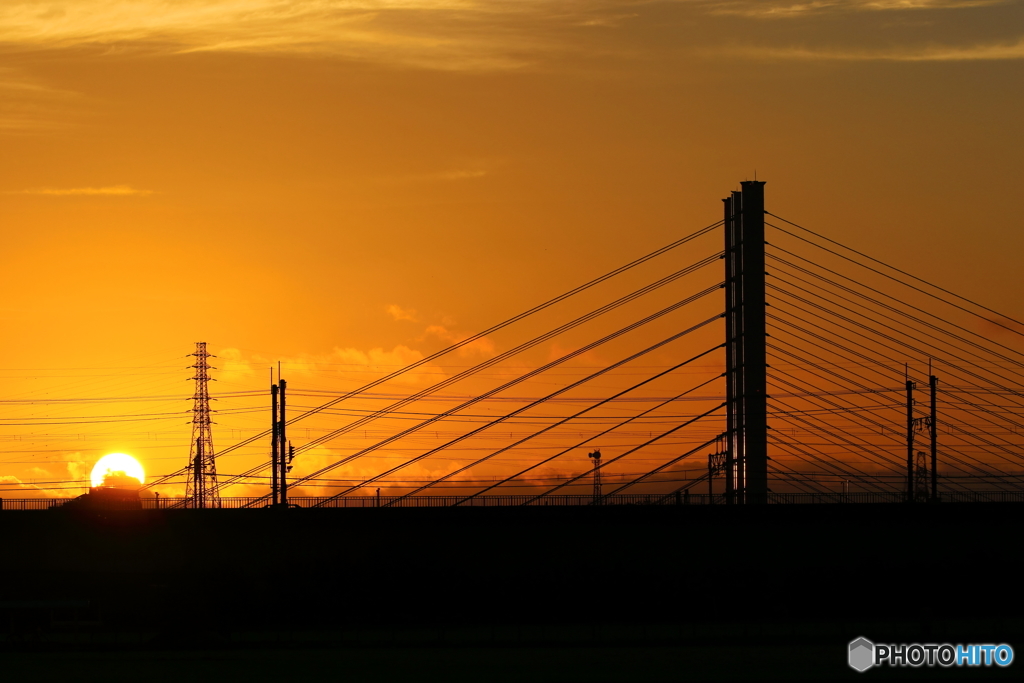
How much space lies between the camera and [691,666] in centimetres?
4403

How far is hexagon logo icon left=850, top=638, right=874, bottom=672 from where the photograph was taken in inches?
1757

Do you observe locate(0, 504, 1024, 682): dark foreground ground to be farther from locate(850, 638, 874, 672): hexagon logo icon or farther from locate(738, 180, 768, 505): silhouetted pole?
locate(850, 638, 874, 672): hexagon logo icon

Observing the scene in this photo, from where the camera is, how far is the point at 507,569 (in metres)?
68.4

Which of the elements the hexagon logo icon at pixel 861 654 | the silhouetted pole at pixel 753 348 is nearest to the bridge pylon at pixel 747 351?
the silhouetted pole at pixel 753 348

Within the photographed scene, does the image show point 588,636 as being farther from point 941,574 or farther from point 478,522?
point 941,574

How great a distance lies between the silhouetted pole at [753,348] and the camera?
65.8 m

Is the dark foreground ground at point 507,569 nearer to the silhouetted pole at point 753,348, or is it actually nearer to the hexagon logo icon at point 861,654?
the silhouetted pole at point 753,348

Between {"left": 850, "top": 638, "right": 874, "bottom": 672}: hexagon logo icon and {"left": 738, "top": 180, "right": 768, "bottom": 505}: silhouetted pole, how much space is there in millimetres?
17047

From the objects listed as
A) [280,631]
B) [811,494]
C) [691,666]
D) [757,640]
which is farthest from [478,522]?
[691,666]

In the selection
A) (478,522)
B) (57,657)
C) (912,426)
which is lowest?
(57,657)

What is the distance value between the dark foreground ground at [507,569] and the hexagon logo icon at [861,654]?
11.3 metres

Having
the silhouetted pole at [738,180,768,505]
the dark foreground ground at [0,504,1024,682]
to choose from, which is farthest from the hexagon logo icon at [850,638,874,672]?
the silhouetted pole at [738,180,768,505]

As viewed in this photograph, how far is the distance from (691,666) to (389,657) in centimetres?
1017

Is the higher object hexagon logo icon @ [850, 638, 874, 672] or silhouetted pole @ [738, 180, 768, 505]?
silhouetted pole @ [738, 180, 768, 505]
